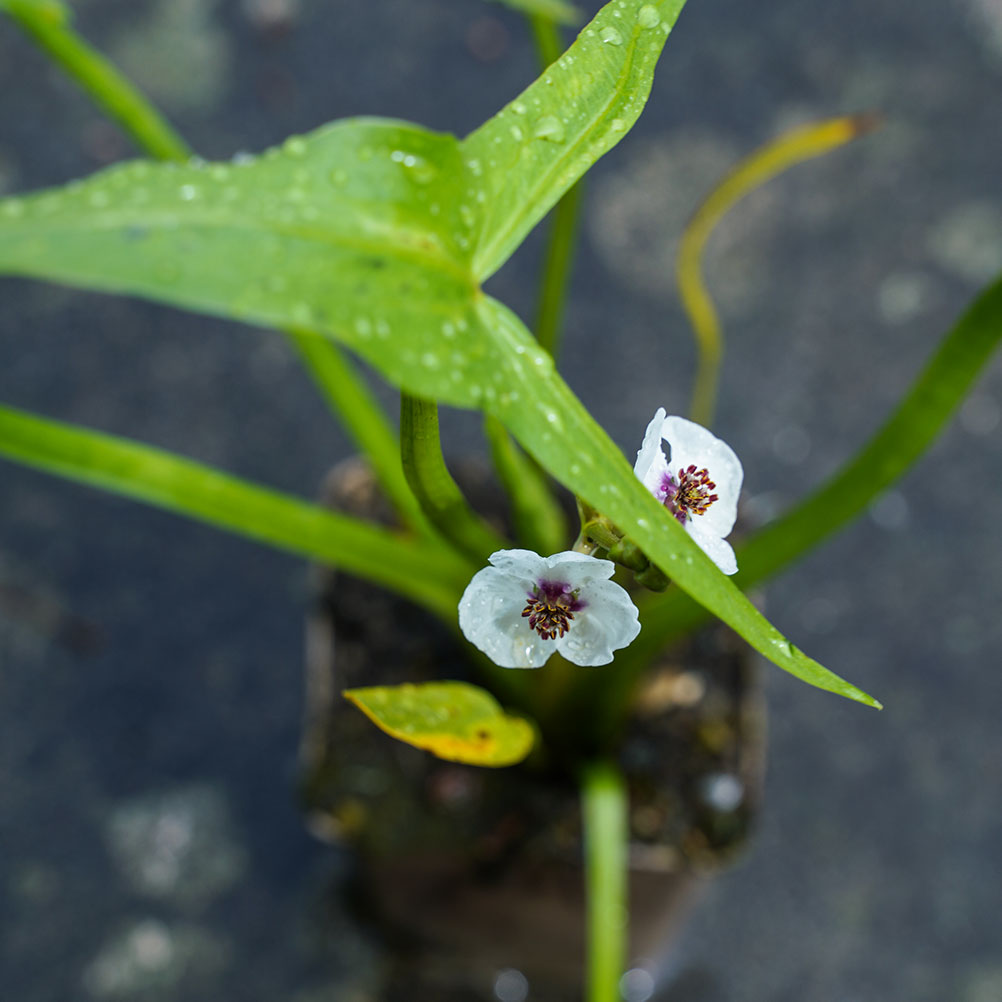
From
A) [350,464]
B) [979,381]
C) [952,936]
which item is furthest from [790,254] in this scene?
[952,936]

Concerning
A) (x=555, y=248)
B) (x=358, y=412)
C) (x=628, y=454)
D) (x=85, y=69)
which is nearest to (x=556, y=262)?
(x=555, y=248)

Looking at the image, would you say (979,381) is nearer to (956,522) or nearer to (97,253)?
(956,522)

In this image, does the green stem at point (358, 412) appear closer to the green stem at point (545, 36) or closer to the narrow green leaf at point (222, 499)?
the narrow green leaf at point (222, 499)

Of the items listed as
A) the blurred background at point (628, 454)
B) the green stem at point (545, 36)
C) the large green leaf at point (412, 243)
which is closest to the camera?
the large green leaf at point (412, 243)

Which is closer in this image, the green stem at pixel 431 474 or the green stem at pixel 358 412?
the green stem at pixel 431 474

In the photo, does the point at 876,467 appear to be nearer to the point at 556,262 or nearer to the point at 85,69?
the point at 556,262

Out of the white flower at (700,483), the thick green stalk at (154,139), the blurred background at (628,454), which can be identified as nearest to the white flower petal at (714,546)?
the white flower at (700,483)

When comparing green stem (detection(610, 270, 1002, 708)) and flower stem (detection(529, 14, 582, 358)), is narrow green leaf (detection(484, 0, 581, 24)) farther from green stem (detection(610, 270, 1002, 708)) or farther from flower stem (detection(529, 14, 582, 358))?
green stem (detection(610, 270, 1002, 708))
